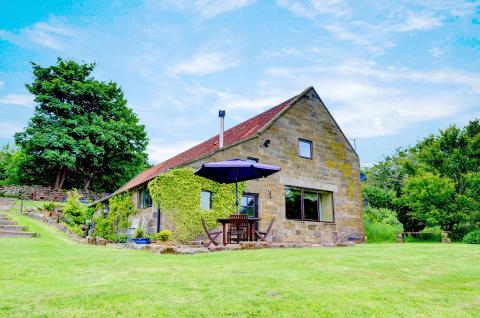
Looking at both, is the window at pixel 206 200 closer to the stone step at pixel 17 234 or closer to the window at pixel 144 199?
the window at pixel 144 199

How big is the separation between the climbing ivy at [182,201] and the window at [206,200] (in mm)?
225

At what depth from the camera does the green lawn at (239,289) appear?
363 cm

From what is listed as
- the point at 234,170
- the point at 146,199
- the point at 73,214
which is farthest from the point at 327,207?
the point at 73,214

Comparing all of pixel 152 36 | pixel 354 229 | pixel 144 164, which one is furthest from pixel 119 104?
pixel 354 229

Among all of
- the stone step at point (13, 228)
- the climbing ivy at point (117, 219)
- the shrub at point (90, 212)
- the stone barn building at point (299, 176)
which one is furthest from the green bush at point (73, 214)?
the stone step at point (13, 228)

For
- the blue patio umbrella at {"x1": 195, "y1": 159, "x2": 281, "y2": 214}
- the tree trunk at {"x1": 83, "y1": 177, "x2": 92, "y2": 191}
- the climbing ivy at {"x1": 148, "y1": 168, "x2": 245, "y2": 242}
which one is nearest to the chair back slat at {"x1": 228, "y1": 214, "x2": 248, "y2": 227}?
the blue patio umbrella at {"x1": 195, "y1": 159, "x2": 281, "y2": 214}

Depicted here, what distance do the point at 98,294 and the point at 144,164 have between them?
38.0 metres

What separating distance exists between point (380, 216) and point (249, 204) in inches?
456

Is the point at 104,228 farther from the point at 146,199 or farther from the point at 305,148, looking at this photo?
the point at 305,148

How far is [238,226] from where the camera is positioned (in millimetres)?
11703

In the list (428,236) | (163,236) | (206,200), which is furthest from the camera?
(428,236)

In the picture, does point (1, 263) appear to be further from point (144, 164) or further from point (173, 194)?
point (144, 164)

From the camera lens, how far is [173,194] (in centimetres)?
1452

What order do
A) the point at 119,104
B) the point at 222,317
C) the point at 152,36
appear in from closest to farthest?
the point at 222,317, the point at 152,36, the point at 119,104
